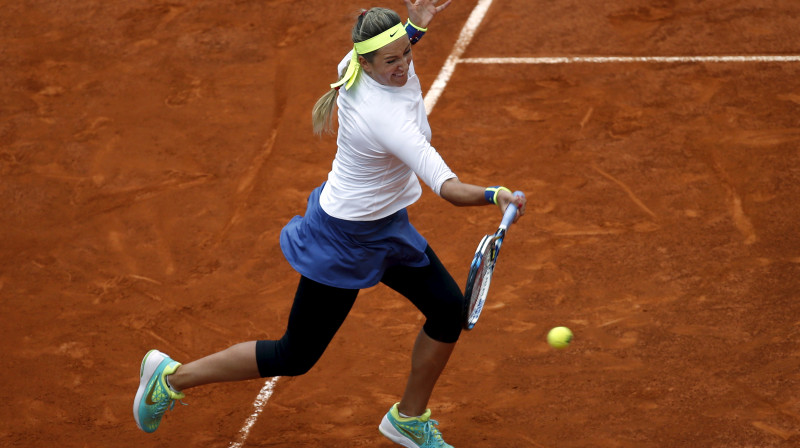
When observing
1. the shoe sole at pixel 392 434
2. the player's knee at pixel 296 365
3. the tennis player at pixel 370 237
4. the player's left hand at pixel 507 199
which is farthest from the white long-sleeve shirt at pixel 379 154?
the shoe sole at pixel 392 434

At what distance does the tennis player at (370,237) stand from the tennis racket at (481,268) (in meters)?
0.09

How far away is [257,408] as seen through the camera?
4914 mm

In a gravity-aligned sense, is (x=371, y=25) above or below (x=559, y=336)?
above

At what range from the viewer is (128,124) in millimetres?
7555

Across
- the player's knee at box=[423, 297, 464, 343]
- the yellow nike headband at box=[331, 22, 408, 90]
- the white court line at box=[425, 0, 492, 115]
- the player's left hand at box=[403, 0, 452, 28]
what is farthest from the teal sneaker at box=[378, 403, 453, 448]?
the white court line at box=[425, 0, 492, 115]

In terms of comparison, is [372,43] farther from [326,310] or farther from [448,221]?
[448,221]

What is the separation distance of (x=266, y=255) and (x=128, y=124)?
7.22 feet

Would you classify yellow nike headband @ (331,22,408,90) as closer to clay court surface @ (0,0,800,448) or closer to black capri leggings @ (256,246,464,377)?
black capri leggings @ (256,246,464,377)

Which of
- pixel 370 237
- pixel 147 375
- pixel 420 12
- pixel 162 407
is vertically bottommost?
pixel 162 407

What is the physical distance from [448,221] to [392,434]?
2.00m

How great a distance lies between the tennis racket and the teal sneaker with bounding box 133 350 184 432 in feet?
4.73

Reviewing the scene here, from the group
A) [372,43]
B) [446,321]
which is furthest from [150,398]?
[372,43]

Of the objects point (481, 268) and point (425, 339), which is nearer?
point (481, 268)

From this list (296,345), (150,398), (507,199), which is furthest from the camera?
(150,398)
